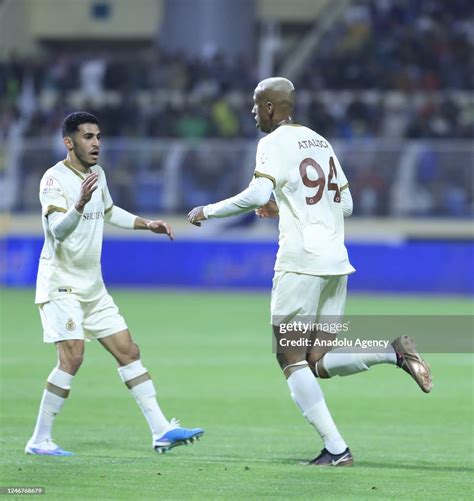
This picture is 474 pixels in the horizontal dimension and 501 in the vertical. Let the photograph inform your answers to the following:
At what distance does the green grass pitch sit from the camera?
789cm

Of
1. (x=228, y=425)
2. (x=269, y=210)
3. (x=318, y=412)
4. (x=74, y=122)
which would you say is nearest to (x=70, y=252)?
(x=74, y=122)

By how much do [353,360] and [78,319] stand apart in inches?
77.0

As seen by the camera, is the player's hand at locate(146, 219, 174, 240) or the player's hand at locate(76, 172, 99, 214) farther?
the player's hand at locate(146, 219, 174, 240)

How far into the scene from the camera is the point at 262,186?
8.44 metres

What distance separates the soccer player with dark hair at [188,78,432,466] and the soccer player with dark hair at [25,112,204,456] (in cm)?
104

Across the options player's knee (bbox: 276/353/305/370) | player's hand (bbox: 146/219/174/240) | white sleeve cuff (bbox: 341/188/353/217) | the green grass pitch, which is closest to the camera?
the green grass pitch

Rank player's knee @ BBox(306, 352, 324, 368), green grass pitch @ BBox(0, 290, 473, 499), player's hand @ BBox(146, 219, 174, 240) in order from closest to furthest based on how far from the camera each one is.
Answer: green grass pitch @ BBox(0, 290, 473, 499) < player's knee @ BBox(306, 352, 324, 368) < player's hand @ BBox(146, 219, 174, 240)

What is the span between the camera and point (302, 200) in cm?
861

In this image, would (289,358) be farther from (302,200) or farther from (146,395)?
(146,395)

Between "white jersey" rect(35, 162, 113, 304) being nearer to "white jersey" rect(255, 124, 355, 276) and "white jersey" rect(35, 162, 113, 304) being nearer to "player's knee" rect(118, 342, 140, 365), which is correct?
"player's knee" rect(118, 342, 140, 365)

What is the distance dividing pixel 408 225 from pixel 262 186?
698 inches

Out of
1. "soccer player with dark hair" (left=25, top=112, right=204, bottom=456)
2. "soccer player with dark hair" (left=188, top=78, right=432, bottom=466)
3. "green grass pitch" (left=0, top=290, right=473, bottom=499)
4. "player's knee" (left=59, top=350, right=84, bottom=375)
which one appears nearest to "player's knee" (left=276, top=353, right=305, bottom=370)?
"soccer player with dark hair" (left=188, top=78, right=432, bottom=466)

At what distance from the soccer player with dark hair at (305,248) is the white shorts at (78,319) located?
117cm

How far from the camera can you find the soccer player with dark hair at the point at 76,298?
9.20 metres
